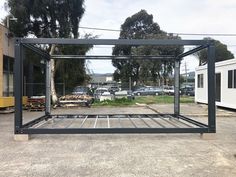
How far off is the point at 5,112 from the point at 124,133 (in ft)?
35.1

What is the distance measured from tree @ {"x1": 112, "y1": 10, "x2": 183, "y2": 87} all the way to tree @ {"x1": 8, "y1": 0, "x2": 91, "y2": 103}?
1950 cm

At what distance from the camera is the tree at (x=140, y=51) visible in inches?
1772

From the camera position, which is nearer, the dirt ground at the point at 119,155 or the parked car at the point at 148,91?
the dirt ground at the point at 119,155

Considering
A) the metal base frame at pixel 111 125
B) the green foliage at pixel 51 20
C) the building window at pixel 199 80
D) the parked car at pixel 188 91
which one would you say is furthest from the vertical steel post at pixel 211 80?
the parked car at pixel 188 91

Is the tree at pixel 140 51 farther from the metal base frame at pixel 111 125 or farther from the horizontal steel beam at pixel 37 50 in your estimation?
the horizontal steel beam at pixel 37 50

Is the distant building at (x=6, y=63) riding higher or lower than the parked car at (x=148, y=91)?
higher

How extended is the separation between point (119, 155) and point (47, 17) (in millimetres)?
17600

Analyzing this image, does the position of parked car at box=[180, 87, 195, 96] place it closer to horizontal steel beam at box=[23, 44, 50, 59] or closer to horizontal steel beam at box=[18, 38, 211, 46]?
horizontal steel beam at box=[23, 44, 50, 59]

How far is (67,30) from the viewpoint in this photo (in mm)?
23797

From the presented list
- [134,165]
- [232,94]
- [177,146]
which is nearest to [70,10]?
[232,94]

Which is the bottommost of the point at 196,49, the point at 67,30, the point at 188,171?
the point at 188,171

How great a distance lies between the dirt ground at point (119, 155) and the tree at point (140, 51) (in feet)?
107

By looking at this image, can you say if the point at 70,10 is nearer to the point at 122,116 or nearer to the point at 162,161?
the point at 122,116

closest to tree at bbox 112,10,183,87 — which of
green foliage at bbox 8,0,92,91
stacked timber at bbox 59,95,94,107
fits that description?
green foliage at bbox 8,0,92,91
